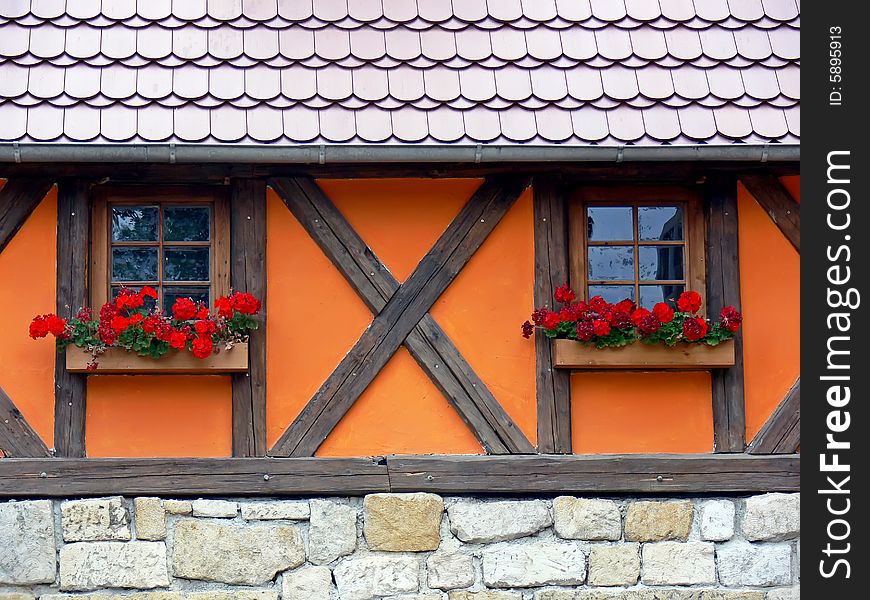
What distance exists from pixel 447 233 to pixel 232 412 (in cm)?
138

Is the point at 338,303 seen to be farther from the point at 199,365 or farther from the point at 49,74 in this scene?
the point at 49,74

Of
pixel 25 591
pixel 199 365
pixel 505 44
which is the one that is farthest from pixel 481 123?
pixel 25 591

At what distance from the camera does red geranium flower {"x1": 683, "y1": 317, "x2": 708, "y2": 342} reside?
654 centimetres

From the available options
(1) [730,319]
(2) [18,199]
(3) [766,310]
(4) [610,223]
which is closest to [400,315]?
(4) [610,223]

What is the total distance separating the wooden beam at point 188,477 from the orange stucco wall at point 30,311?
0.66ft

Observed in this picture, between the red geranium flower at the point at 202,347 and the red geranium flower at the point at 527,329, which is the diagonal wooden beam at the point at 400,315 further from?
the red geranium flower at the point at 202,347

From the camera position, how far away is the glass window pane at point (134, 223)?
→ 685 centimetres

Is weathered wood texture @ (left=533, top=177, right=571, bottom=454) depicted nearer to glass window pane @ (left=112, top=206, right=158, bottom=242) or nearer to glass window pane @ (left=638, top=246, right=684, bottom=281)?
glass window pane @ (left=638, top=246, right=684, bottom=281)

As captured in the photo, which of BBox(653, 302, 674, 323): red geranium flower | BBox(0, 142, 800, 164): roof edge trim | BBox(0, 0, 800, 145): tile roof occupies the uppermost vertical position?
BBox(0, 0, 800, 145): tile roof

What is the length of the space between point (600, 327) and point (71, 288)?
258cm

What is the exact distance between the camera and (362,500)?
6625mm

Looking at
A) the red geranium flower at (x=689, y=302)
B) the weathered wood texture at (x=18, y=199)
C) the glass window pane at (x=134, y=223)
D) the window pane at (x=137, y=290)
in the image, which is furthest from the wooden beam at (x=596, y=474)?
the weathered wood texture at (x=18, y=199)

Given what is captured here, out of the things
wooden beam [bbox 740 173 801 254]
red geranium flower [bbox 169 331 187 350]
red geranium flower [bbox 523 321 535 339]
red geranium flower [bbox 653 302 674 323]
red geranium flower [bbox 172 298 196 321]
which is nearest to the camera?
red geranium flower [bbox 169 331 187 350]

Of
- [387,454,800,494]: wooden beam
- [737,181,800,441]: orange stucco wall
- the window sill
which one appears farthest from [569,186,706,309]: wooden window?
the window sill
